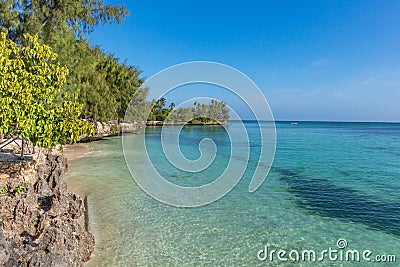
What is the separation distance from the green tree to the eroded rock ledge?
5.88 ft

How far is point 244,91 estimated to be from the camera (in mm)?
8438

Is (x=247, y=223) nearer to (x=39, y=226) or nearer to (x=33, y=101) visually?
(x=39, y=226)

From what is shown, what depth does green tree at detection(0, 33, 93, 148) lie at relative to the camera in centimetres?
579

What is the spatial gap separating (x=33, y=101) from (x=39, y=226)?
3116 mm

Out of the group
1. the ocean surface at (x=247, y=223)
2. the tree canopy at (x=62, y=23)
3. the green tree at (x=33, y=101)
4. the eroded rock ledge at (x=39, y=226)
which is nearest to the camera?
the eroded rock ledge at (x=39, y=226)

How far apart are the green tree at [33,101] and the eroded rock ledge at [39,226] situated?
1.79 metres

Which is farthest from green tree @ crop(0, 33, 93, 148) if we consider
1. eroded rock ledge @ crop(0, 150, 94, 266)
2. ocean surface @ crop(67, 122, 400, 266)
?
ocean surface @ crop(67, 122, 400, 266)

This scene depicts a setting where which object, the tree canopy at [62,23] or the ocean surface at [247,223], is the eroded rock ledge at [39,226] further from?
the tree canopy at [62,23]

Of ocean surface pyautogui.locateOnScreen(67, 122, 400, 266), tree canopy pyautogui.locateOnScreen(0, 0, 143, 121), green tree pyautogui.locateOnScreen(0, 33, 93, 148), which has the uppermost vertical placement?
tree canopy pyautogui.locateOnScreen(0, 0, 143, 121)

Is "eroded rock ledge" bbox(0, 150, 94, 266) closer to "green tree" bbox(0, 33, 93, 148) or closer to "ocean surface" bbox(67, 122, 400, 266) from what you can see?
"ocean surface" bbox(67, 122, 400, 266)

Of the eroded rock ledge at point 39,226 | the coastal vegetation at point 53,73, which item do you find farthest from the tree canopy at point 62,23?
the eroded rock ledge at point 39,226

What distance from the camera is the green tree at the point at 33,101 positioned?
5789mm

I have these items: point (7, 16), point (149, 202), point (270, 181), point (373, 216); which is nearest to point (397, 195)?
point (373, 216)

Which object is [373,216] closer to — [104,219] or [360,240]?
[360,240]
